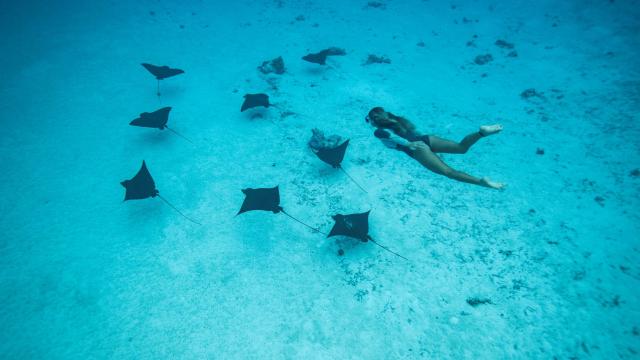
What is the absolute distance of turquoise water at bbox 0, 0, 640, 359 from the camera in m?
4.68

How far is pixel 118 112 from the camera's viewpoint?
30.5ft

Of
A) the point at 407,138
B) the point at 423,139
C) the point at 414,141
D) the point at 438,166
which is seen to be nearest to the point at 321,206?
the point at 407,138

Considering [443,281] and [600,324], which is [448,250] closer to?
[443,281]

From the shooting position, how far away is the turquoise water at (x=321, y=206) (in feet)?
15.4

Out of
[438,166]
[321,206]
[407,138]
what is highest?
[407,138]

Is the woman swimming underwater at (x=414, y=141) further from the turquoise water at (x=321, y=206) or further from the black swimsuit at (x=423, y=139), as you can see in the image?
the turquoise water at (x=321, y=206)

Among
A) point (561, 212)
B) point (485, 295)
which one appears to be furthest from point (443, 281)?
point (561, 212)

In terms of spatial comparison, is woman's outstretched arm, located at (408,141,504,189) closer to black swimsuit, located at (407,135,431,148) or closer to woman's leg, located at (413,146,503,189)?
woman's leg, located at (413,146,503,189)

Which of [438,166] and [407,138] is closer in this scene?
[438,166]

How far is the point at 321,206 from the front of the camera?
6551mm

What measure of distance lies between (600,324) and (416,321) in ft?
9.21

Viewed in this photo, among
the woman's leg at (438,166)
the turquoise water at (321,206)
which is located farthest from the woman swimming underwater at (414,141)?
the turquoise water at (321,206)

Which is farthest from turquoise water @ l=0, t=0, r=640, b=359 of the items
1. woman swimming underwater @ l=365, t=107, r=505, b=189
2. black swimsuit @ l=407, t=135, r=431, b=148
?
black swimsuit @ l=407, t=135, r=431, b=148

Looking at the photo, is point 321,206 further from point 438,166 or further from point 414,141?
point 438,166
